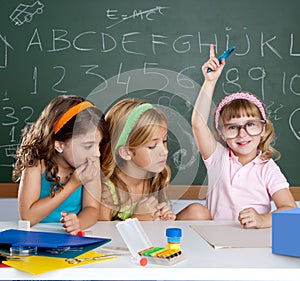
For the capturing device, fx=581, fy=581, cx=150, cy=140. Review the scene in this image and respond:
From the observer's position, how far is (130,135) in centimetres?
136

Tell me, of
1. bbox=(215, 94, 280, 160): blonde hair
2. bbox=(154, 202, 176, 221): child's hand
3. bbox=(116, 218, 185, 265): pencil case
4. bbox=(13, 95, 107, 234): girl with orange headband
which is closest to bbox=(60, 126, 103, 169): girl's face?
bbox=(13, 95, 107, 234): girl with orange headband

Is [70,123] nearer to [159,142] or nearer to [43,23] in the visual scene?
[159,142]

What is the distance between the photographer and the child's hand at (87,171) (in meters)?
Result: 1.64

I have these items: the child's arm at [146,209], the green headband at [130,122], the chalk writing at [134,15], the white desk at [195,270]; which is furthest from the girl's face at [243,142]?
the chalk writing at [134,15]

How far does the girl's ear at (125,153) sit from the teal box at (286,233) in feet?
1.25

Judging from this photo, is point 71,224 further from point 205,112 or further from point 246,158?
point 246,158

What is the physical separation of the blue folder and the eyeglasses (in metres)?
0.97

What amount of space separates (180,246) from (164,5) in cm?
204

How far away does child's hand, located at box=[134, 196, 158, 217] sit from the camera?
1.73 meters

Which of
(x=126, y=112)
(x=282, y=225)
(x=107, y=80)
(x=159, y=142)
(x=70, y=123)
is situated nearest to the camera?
(x=282, y=225)

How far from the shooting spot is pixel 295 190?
9.96ft

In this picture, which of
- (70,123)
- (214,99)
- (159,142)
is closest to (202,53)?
(214,99)

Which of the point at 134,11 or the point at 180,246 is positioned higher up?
the point at 134,11

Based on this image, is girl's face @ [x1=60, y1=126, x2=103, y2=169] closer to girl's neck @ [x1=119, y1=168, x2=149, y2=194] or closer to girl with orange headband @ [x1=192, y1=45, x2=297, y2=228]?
girl's neck @ [x1=119, y1=168, x2=149, y2=194]
